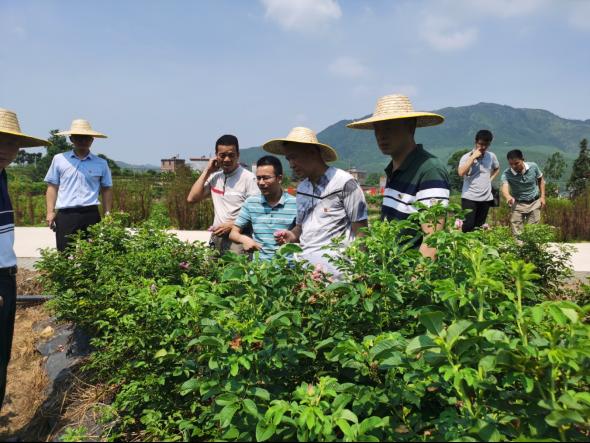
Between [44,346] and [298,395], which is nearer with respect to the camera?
[298,395]

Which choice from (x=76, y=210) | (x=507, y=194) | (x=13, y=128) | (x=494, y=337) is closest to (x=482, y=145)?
(x=507, y=194)

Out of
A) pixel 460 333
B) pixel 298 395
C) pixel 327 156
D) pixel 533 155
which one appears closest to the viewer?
pixel 460 333

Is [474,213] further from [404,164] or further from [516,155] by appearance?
[404,164]

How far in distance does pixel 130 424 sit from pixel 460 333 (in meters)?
1.57

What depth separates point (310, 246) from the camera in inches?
120

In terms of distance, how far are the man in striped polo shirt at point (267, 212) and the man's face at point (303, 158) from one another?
38 centimetres

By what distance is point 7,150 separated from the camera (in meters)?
2.86

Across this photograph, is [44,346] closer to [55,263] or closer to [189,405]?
[55,263]

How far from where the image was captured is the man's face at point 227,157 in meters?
4.09

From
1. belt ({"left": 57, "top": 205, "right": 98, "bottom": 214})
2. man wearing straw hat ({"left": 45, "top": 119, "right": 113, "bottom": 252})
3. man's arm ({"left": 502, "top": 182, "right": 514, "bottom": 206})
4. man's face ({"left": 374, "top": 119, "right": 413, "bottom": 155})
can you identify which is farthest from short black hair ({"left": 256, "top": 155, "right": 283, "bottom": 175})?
man's arm ({"left": 502, "top": 182, "right": 514, "bottom": 206})

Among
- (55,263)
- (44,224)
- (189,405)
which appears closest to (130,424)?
(189,405)

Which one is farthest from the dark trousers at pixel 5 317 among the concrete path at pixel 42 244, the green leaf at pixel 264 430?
the concrete path at pixel 42 244

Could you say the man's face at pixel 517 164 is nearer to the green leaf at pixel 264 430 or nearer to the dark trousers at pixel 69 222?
the dark trousers at pixel 69 222

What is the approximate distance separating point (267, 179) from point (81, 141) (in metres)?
2.33
